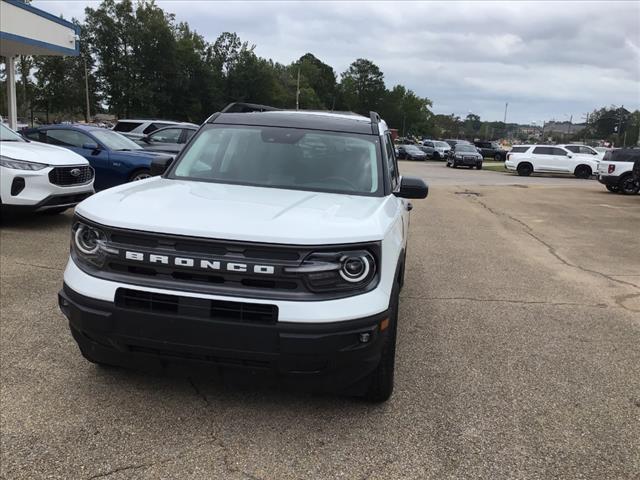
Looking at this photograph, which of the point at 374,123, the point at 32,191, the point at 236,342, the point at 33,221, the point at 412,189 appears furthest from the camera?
the point at 33,221

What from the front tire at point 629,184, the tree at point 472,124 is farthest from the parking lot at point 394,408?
the tree at point 472,124

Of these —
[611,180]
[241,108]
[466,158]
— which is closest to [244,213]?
[241,108]

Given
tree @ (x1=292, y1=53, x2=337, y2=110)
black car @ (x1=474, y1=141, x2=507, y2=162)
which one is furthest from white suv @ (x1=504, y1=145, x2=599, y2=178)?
tree @ (x1=292, y1=53, x2=337, y2=110)

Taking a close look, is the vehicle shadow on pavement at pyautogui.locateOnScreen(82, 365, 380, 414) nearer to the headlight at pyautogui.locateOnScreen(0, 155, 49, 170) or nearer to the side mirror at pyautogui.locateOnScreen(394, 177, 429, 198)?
the side mirror at pyautogui.locateOnScreen(394, 177, 429, 198)

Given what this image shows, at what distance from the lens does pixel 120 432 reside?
309 centimetres

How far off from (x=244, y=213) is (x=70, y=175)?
6416 millimetres

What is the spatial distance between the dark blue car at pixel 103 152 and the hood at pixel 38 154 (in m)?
1.49

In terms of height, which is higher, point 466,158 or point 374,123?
point 374,123

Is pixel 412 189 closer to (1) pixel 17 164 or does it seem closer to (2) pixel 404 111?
(1) pixel 17 164

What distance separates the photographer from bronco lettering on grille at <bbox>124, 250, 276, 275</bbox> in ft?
9.27

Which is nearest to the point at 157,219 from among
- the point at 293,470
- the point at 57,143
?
the point at 293,470

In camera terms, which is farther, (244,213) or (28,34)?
(28,34)

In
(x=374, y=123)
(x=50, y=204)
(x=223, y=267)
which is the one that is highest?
(x=374, y=123)

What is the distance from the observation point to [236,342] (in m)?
2.80
